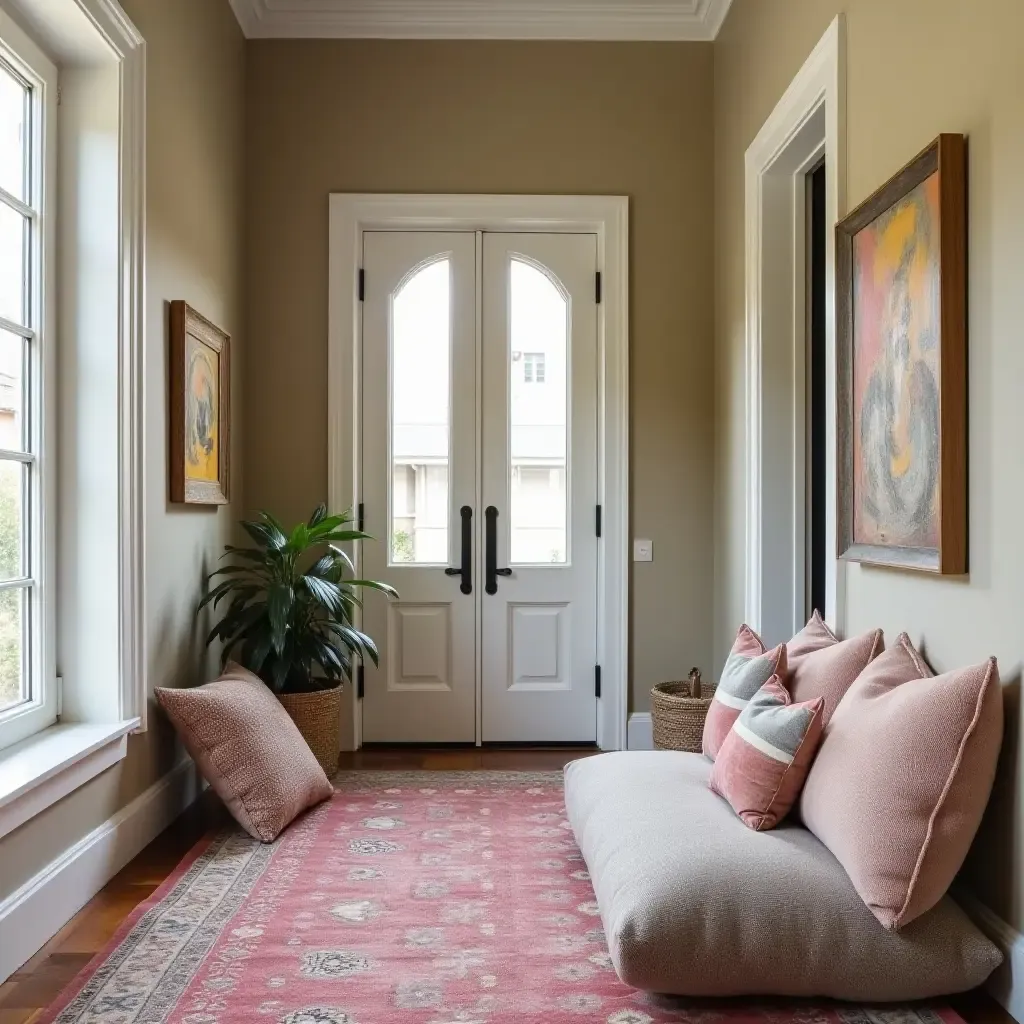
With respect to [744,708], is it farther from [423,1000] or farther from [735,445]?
[735,445]

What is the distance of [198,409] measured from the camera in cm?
340

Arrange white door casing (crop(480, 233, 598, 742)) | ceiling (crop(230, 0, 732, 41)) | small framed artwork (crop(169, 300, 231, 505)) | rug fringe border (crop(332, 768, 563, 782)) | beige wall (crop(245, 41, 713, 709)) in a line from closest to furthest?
small framed artwork (crop(169, 300, 231, 505)) → rug fringe border (crop(332, 768, 563, 782)) → ceiling (crop(230, 0, 732, 41)) → beige wall (crop(245, 41, 713, 709)) → white door casing (crop(480, 233, 598, 742))

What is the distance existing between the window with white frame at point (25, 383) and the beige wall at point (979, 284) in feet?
7.11

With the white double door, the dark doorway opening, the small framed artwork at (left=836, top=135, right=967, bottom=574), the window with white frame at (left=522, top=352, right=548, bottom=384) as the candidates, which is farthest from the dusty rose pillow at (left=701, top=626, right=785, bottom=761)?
the window with white frame at (left=522, top=352, right=548, bottom=384)

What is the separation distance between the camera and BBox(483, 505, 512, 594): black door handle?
4277mm

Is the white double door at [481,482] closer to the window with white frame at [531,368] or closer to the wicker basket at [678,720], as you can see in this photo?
the window with white frame at [531,368]

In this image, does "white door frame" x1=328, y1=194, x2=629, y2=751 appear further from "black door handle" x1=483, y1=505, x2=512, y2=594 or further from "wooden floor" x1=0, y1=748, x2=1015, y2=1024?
"black door handle" x1=483, y1=505, x2=512, y2=594

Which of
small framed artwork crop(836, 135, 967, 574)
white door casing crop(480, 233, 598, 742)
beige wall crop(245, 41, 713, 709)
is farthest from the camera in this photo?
white door casing crop(480, 233, 598, 742)

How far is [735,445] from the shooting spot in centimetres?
389

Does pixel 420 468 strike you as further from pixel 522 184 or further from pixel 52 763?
pixel 52 763

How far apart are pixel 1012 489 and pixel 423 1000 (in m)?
1.53

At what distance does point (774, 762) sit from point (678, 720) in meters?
1.40

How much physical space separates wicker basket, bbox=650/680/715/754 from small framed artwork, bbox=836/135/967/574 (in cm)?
111

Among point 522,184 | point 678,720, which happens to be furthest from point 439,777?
point 522,184
